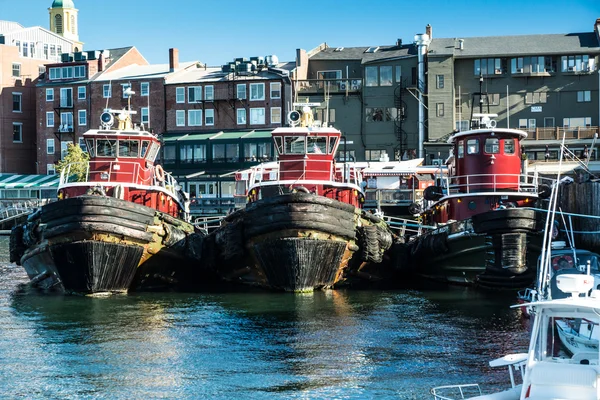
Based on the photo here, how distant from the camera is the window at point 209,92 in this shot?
75375mm

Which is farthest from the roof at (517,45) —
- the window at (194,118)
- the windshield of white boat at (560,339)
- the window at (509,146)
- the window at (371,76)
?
the windshield of white boat at (560,339)

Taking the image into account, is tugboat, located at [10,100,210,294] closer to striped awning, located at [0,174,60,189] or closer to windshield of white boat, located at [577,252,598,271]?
windshield of white boat, located at [577,252,598,271]

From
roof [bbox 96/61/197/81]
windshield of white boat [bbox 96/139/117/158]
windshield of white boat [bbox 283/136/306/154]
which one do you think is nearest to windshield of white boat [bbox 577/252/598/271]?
windshield of white boat [bbox 283/136/306/154]

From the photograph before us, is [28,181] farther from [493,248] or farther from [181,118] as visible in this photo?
[493,248]

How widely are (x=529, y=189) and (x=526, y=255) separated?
207 inches

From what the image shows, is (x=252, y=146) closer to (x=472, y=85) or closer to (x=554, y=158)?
(x=472, y=85)

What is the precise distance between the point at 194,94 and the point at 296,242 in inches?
1952

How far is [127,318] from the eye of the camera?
81.5ft

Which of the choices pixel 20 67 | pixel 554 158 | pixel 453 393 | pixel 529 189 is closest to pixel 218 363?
pixel 453 393

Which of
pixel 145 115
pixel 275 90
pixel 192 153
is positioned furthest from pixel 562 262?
pixel 145 115

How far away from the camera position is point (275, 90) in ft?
243

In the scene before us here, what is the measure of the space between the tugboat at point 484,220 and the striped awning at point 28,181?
48.8 meters

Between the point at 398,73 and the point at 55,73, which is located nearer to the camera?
the point at 398,73

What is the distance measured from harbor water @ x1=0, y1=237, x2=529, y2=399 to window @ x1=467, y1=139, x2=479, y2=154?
224 inches
